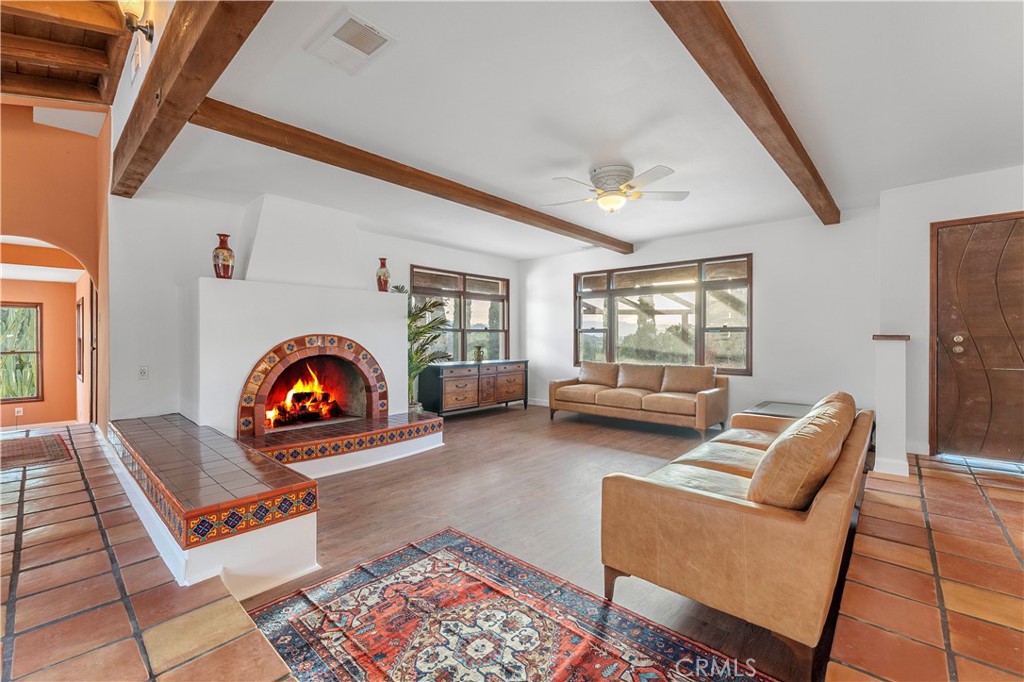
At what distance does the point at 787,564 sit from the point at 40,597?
2.88 m

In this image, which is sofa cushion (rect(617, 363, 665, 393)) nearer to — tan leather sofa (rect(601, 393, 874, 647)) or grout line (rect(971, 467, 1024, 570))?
grout line (rect(971, 467, 1024, 570))

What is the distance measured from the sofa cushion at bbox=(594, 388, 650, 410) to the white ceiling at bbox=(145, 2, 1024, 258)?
2.61 metres

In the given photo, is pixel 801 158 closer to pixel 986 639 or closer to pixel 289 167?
pixel 986 639

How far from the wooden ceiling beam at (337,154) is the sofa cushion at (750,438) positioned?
114 inches

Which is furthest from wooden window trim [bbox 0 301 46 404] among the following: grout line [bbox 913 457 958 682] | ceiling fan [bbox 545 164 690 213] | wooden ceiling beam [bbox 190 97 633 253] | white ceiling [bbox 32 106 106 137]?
grout line [bbox 913 457 958 682]

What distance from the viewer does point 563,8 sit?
5.99 feet

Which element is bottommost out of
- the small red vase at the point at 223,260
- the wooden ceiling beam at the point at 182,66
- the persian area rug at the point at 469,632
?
the persian area rug at the point at 469,632

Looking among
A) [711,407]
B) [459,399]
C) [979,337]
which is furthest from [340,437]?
[979,337]

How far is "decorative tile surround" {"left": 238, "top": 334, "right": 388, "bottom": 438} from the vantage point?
12.6 feet

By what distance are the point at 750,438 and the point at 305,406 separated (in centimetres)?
423

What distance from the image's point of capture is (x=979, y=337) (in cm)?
Result: 356

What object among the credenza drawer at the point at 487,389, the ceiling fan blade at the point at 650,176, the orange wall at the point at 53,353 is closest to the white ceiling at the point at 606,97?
the ceiling fan blade at the point at 650,176

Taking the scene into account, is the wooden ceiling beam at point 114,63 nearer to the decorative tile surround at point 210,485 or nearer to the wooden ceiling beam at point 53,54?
the wooden ceiling beam at point 53,54

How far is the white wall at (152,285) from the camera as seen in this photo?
3.86 metres
